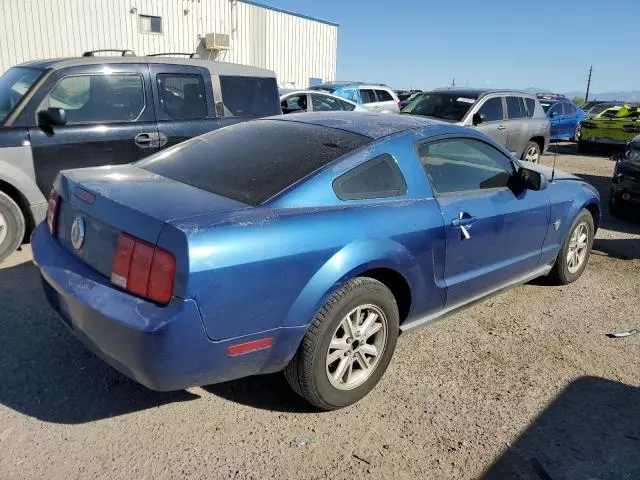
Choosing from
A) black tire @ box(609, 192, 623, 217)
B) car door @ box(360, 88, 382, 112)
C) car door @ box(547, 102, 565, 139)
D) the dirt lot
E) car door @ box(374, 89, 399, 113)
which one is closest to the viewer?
the dirt lot

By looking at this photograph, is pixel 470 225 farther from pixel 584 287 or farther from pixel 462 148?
pixel 584 287

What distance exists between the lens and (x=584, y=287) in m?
4.93

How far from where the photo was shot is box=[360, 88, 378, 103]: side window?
14.4m

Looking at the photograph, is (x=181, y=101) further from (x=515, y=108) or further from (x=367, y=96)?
(x=367, y=96)

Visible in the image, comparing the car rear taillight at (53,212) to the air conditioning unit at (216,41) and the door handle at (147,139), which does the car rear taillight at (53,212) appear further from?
the air conditioning unit at (216,41)

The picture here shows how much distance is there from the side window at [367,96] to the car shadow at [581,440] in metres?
12.1

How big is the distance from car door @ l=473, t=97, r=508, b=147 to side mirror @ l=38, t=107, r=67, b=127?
6859 millimetres

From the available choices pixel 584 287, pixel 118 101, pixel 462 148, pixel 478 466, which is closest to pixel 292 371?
pixel 478 466

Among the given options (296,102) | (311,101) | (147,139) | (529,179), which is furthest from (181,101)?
(296,102)

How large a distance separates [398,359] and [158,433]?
1.57 meters

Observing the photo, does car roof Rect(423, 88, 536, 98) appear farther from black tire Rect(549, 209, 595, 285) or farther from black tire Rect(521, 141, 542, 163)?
black tire Rect(549, 209, 595, 285)

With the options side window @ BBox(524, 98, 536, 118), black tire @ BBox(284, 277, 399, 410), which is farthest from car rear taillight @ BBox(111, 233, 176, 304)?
side window @ BBox(524, 98, 536, 118)

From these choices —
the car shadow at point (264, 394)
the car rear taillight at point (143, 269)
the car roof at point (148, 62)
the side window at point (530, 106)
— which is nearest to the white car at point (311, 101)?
the side window at point (530, 106)

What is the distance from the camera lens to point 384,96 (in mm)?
15008
